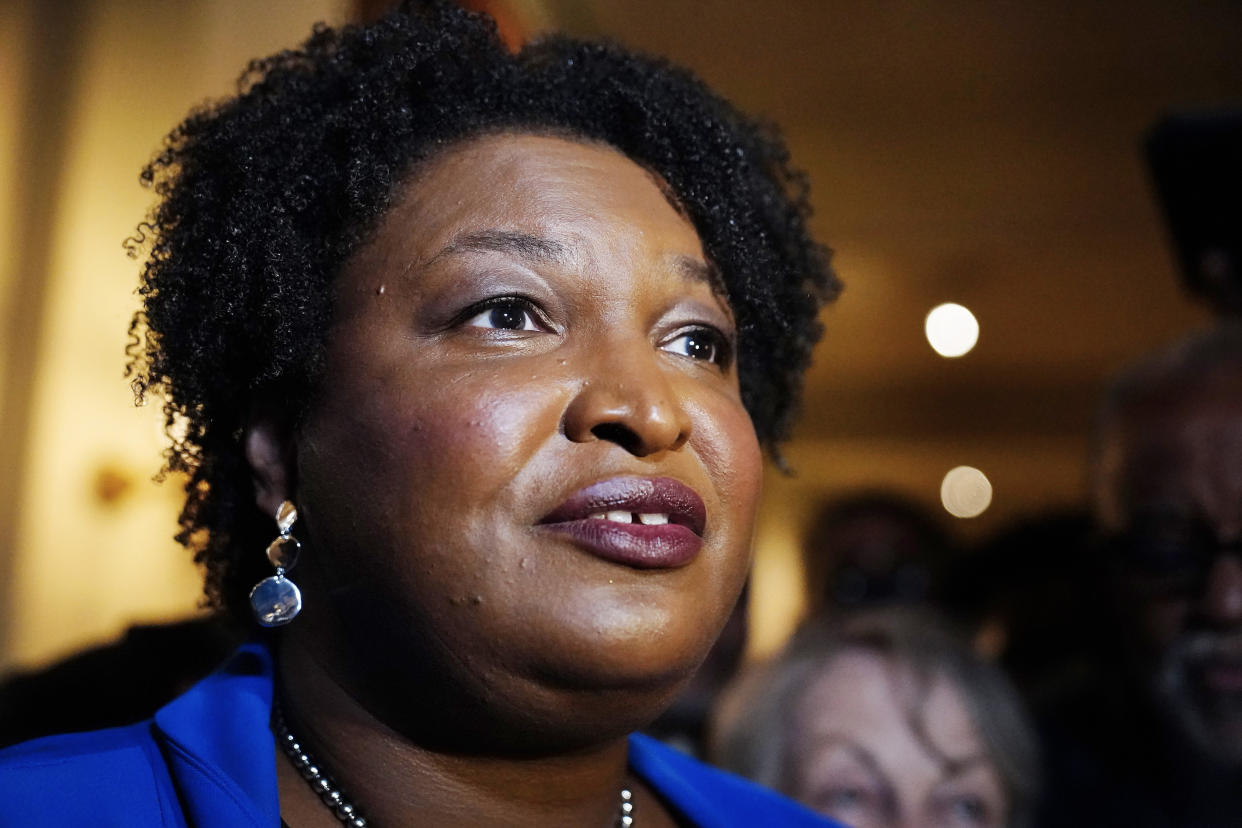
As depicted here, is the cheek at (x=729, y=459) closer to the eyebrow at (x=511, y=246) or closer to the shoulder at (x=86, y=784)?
the eyebrow at (x=511, y=246)

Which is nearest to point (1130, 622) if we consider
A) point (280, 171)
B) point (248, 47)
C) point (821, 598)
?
point (821, 598)

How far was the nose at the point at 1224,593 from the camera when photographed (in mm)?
2848

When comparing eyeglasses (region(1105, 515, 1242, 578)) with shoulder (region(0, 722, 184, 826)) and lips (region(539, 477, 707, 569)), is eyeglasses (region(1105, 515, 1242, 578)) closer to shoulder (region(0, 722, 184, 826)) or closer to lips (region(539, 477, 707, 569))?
lips (region(539, 477, 707, 569))

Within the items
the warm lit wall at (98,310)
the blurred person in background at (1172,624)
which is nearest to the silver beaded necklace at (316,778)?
the warm lit wall at (98,310)

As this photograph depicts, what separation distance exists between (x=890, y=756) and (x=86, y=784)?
5.00 ft

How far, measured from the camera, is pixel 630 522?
4.66 feet

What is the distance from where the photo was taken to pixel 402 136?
5.52 ft

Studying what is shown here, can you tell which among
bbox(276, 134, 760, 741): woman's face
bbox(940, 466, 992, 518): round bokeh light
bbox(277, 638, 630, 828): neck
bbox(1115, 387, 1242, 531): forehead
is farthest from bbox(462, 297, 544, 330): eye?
bbox(940, 466, 992, 518): round bokeh light

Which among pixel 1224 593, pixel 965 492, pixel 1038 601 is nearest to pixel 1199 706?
pixel 1224 593

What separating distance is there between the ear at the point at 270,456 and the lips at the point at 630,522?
1.41 ft

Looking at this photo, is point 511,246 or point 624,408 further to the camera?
point 511,246

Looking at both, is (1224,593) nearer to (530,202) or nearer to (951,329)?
(530,202)

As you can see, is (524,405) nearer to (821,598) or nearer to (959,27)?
(821,598)

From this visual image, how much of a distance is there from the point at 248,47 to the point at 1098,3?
332cm
